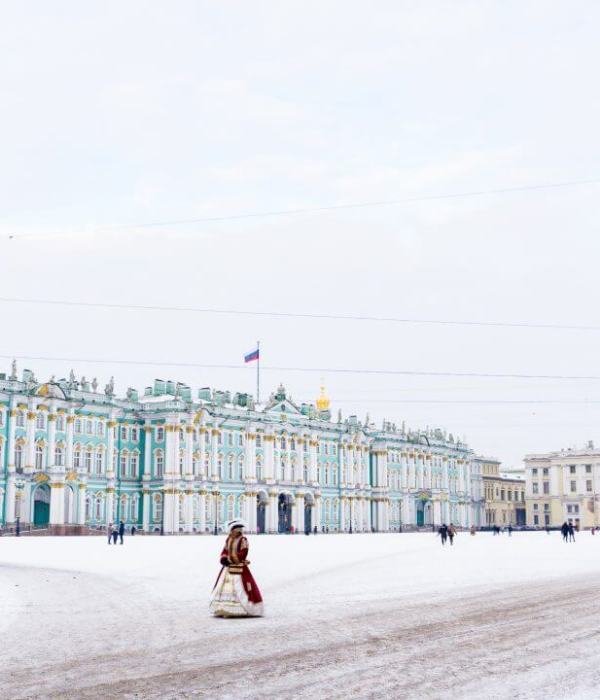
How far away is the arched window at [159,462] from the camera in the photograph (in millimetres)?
96750

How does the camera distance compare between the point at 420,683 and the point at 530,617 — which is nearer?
the point at 420,683

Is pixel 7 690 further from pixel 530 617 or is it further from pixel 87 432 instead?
pixel 87 432

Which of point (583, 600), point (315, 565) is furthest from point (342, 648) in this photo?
point (315, 565)

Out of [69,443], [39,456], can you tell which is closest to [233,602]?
[39,456]

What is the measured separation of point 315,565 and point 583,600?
15.7m

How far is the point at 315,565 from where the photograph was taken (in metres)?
35.6

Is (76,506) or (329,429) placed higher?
(329,429)

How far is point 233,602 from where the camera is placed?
58.6 ft

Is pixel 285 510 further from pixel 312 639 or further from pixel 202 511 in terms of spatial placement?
pixel 312 639

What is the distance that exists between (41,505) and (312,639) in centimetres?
7577

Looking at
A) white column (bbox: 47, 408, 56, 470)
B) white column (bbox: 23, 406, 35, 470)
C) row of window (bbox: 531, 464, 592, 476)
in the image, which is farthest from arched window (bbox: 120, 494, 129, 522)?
row of window (bbox: 531, 464, 592, 476)

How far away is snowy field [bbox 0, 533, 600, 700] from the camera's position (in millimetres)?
11031

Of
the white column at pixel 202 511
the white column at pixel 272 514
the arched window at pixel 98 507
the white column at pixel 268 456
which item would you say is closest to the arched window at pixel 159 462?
the white column at pixel 202 511

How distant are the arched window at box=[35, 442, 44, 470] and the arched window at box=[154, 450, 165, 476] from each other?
1351cm
